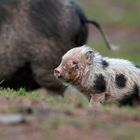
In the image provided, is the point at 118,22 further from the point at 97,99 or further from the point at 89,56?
the point at 97,99

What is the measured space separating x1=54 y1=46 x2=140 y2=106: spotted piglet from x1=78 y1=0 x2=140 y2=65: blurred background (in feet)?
45.8

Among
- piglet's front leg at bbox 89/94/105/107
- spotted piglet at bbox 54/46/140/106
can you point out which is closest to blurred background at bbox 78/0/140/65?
spotted piglet at bbox 54/46/140/106

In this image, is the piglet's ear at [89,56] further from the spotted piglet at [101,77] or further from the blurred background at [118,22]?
the blurred background at [118,22]

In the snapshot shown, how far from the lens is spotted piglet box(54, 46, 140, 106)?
8320mm

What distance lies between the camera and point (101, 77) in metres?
8.36

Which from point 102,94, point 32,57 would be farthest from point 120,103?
point 32,57

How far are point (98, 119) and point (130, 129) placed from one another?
31cm

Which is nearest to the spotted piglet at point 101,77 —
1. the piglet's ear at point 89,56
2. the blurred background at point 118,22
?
the piglet's ear at point 89,56

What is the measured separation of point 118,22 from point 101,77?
19525mm

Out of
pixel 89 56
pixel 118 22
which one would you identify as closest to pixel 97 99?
pixel 89 56

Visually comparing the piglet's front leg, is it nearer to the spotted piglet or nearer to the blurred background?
the spotted piglet

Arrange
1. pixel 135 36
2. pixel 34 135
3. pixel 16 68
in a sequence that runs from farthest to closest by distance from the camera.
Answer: pixel 135 36 < pixel 16 68 < pixel 34 135

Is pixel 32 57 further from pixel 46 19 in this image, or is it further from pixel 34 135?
pixel 34 135

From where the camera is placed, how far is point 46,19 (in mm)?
11828
